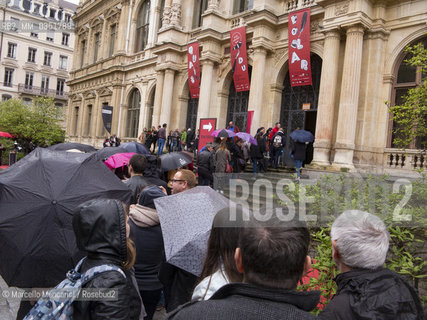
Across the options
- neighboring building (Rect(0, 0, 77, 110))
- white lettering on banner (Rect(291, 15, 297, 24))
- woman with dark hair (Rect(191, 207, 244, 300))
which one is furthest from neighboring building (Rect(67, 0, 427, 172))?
neighboring building (Rect(0, 0, 77, 110))

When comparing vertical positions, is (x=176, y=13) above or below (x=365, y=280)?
above

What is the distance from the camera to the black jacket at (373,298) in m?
1.74

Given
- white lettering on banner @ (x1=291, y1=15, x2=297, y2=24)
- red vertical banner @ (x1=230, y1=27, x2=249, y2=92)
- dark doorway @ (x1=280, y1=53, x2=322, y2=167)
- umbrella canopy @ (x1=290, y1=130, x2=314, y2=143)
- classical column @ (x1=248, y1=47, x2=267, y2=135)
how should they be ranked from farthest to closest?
red vertical banner @ (x1=230, y1=27, x2=249, y2=92) < classical column @ (x1=248, y1=47, x2=267, y2=135) < dark doorway @ (x1=280, y1=53, x2=322, y2=167) < white lettering on banner @ (x1=291, y1=15, x2=297, y2=24) < umbrella canopy @ (x1=290, y1=130, x2=314, y2=143)

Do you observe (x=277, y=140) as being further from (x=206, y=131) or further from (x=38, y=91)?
(x=38, y=91)

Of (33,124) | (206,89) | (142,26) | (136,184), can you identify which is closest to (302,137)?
(206,89)

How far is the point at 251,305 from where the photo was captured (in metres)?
1.24

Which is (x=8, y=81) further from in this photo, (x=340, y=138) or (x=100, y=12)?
(x=340, y=138)

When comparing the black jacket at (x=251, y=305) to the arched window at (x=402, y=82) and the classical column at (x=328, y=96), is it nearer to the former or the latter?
the classical column at (x=328, y=96)

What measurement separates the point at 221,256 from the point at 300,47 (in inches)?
498

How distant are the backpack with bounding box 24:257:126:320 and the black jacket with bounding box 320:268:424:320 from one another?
4.11 ft

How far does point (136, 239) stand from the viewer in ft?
10.0

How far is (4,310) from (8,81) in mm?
51383

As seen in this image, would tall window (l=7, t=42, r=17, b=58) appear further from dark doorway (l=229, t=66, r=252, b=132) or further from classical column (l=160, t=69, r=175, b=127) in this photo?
dark doorway (l=229, t=66, r=252, b=132)

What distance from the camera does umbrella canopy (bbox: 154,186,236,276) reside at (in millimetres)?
2506
